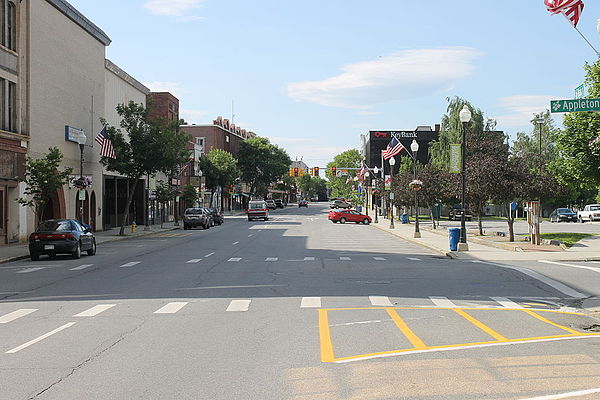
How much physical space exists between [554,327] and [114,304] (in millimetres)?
8384

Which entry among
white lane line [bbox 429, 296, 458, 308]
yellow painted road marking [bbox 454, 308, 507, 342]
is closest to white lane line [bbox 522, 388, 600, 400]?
yellow painted road marking [bbox 454, 308, 507, 342]

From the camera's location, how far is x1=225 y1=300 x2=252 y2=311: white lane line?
1261 centimetres

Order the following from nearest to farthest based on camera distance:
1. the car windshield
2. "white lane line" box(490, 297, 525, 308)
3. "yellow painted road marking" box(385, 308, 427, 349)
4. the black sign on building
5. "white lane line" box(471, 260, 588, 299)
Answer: "yellow painted road marking" box(385, 308, 427, 349), "white lane line" box(490, 297, 525, 308), "white lane line" box(471, 260, 588, 299), the car windshield, the black sign on building

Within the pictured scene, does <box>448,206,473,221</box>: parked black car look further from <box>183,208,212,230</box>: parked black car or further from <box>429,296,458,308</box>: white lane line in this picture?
<box>429,296,458,308</box>: white lane line

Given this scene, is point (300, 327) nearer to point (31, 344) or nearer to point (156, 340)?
point (156, 340)

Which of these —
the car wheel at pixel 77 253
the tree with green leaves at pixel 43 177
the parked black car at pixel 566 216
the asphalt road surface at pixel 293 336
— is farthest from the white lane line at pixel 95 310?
the parked black car at pixel 566 216

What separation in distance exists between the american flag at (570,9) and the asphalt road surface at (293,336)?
7.50 m

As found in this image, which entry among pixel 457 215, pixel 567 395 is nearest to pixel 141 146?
pixel 457 215

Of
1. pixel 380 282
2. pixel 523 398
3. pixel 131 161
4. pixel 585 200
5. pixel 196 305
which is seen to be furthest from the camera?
pixel 585 200

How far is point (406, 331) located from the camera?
1040cm

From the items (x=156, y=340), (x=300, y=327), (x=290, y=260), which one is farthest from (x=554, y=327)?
(x=290, y=260)

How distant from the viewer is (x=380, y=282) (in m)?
17.4

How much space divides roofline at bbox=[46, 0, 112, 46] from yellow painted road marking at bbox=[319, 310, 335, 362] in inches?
1313

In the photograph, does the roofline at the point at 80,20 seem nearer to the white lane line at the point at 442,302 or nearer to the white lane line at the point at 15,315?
the white lane line at the point at 15,315
